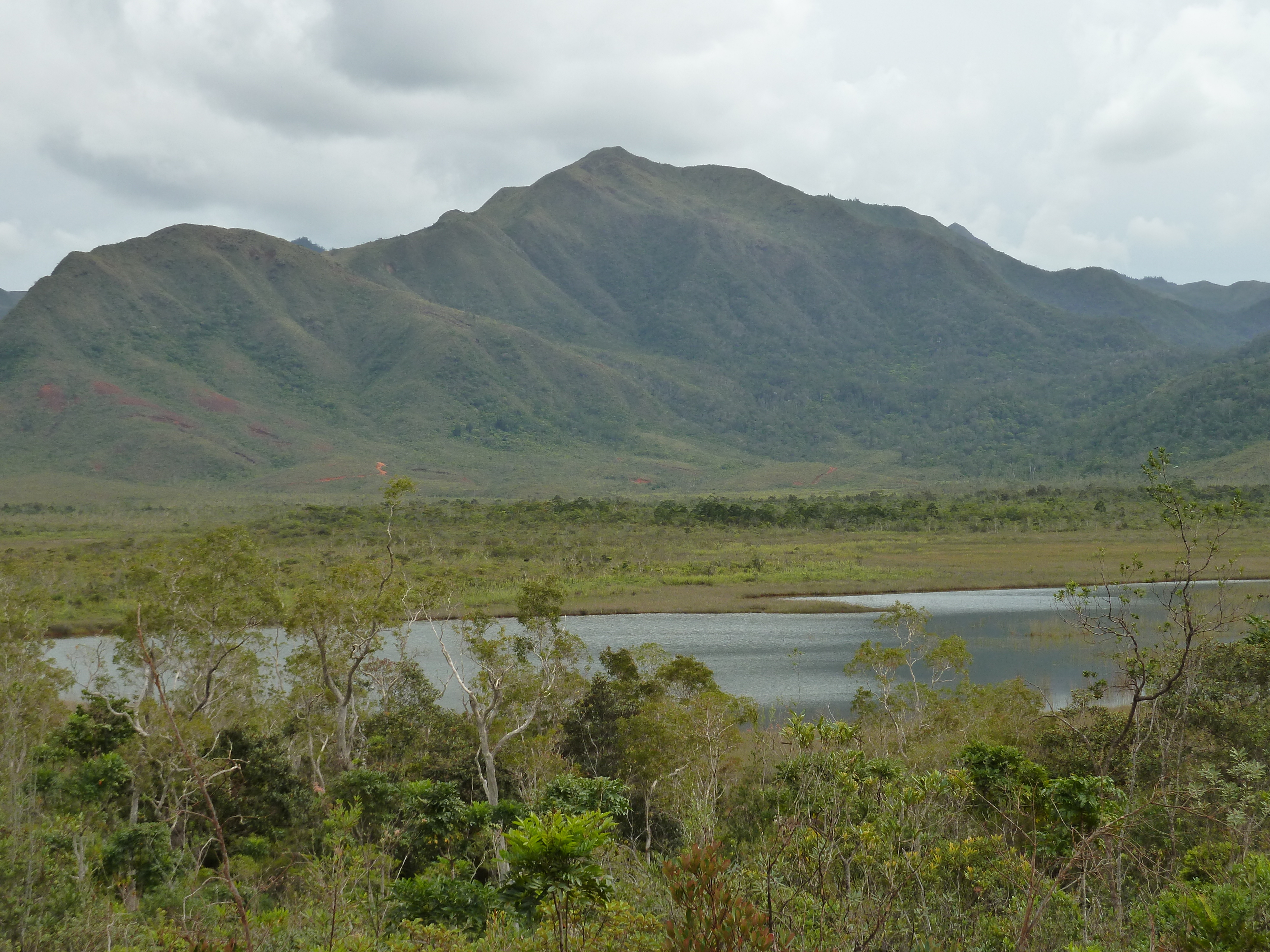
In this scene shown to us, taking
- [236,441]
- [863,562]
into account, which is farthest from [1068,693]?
[236,441]

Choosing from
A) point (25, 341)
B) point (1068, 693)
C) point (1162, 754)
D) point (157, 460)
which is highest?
point (25, 341)

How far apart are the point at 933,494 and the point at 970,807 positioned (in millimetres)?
139196

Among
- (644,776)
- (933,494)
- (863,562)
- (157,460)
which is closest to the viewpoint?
(644,776)

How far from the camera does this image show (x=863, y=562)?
7675 cm

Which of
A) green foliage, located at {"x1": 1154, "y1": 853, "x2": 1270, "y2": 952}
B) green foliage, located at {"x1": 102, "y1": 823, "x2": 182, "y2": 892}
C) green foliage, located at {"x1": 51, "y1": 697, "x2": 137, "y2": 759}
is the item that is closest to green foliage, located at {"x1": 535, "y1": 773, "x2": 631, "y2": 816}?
green foliage, located at {"x1": 102, "y1": 823, "x2": 182, "y2": 892}

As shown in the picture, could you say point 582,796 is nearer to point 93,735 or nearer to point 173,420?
point 93,735

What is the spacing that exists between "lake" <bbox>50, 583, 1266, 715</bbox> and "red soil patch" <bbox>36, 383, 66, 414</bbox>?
145 meters

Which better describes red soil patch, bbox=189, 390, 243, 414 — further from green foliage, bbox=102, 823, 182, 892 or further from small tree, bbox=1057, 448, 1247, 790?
small tree, bbox=1057, 448, 1247, 790

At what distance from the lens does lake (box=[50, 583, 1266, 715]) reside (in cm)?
3866

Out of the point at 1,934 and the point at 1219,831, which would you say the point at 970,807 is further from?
the point at 1,934

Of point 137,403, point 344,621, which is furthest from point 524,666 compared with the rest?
point 137,403

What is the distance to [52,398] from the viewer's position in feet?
574

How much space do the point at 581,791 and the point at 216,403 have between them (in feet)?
650

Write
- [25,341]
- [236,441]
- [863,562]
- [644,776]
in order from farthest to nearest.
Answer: [25,341], [236,441], [863,562], [644,776]
